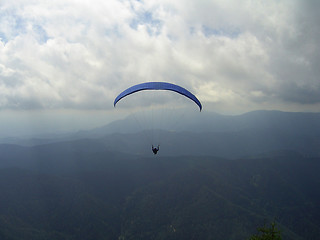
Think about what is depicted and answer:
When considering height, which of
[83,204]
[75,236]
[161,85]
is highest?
[161,85]

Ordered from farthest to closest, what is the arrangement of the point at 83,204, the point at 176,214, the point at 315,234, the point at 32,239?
the point at 83,204 → the point at 176,214 → the point at 315,234 → the point at 32,239

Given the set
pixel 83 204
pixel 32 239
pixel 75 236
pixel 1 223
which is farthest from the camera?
pixel 83 204

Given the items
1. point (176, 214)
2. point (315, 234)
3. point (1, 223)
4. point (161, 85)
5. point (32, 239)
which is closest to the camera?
point (161, 85)

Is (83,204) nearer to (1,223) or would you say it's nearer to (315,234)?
(1,223)

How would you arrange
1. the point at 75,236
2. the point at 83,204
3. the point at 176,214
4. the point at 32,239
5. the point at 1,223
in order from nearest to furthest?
the point at 32,239
the point at 1,223
the point at 75,236
the point at 176,214
the point at 83,204

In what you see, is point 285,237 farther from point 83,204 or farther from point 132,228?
point 83,204

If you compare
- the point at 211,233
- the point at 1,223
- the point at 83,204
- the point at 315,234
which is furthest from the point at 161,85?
the point at 315,234

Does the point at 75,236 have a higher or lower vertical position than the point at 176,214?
lower

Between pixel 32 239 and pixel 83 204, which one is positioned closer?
pixel 32 239

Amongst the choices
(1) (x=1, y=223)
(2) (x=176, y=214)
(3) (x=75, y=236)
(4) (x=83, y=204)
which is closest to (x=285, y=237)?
(2) (x=176, y=214)
